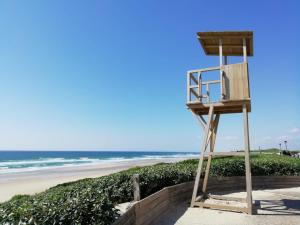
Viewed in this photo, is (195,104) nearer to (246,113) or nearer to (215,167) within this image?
(246,113)

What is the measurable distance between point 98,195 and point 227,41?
862 centimetres

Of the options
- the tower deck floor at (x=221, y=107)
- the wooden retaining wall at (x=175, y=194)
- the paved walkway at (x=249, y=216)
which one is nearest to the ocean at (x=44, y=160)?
the wooden retaining wall at (x=175, y=194)

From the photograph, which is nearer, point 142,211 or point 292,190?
point 142,211

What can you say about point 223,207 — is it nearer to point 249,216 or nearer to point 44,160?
point 249,216

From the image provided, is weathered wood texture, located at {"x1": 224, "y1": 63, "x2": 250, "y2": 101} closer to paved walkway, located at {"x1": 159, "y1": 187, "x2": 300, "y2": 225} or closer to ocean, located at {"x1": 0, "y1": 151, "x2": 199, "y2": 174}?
paved walkway, located at {"x1": 159, "y1": 187, "x2": 300, "y2": 225}

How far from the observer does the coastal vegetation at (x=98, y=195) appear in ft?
15.4

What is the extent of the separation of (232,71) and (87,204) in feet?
25.7

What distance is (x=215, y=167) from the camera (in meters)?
15.0

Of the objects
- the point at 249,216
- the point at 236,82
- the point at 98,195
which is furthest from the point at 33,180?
the point at 98,195

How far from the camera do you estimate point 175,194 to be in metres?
11.1

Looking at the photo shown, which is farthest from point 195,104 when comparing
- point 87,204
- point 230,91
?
point 87,204

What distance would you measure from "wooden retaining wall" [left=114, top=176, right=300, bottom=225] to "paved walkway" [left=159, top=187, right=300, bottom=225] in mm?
336

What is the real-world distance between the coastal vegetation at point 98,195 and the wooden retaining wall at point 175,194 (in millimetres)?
510

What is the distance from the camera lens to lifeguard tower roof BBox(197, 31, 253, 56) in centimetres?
1161
